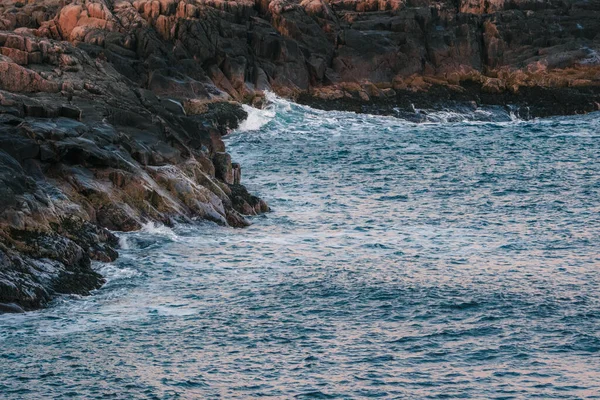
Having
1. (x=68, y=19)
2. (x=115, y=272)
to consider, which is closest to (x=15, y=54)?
(x=115, y=272)

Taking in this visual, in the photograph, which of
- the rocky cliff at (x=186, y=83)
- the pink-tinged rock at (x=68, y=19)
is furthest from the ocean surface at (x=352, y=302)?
the pink-tinged rock at (x=68, y=19)

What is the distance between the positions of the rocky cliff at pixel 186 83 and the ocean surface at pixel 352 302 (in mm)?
2122

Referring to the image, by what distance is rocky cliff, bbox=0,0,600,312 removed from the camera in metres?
41.2

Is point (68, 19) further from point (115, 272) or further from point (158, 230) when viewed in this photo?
point (115, 272)

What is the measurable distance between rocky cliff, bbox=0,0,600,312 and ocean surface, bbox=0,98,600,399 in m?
2.12

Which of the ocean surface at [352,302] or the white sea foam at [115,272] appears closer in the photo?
the ocean surface at [352,302]

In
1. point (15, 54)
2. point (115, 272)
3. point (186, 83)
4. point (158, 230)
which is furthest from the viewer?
point (186, 83)

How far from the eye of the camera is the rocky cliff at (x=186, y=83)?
4122cm

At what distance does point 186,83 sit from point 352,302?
4218cm

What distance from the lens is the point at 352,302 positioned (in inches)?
1470

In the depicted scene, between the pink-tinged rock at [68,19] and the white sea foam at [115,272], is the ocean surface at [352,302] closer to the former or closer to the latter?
the white sea foam at [115,272]

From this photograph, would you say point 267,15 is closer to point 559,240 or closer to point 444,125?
point 444,125

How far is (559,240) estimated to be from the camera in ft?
151

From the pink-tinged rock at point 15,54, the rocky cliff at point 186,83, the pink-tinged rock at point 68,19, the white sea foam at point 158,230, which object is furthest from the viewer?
the pink-tinged rock at point 68,19
